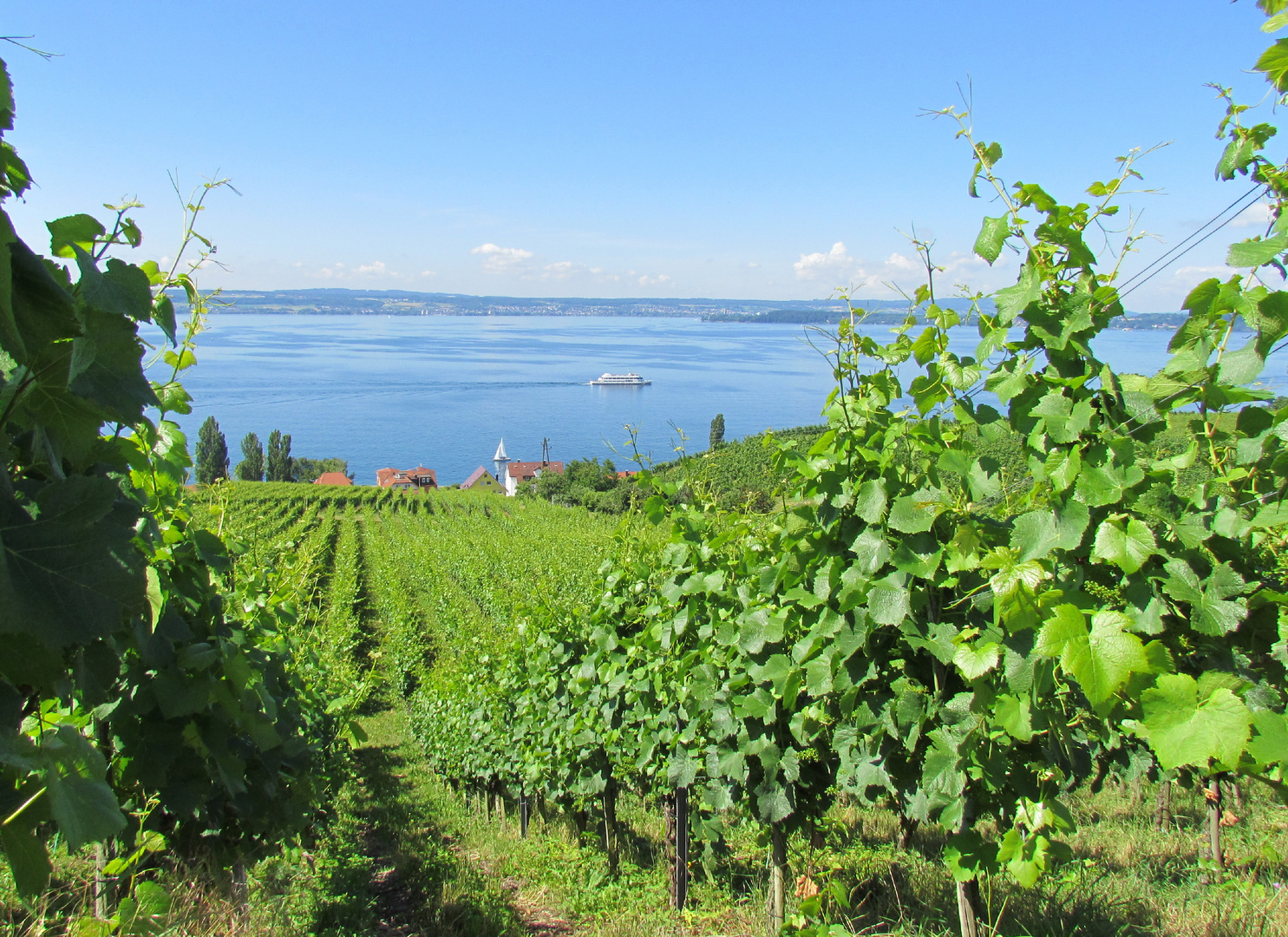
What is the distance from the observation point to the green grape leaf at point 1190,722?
3.94 feet

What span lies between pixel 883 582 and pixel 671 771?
7.54 ft

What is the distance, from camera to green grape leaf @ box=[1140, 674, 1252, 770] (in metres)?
1.20

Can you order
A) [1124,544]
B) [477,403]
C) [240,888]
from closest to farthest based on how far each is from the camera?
[1124,544]
[240,888]
[477,403]

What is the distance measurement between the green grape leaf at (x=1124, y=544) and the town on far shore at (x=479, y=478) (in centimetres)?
7271

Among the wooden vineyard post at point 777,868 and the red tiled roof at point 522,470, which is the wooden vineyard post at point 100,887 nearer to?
the wooden vineyard post at point 777,868

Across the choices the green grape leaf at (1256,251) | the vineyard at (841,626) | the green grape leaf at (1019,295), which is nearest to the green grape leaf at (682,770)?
the vineyard at (841,626)

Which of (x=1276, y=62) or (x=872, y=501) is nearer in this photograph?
(x=1276, y=62)

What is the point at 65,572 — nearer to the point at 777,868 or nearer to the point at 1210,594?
the point at 1210,594

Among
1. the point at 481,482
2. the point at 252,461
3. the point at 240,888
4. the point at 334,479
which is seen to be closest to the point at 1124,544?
the point at 240,888

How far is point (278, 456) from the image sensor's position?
8088 cm

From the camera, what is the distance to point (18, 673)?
2.86 ft

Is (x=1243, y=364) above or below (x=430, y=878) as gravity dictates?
above

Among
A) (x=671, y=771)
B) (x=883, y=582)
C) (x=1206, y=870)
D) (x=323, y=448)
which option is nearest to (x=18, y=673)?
(x=883, y=582)

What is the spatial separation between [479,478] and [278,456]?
21942 millimetres
